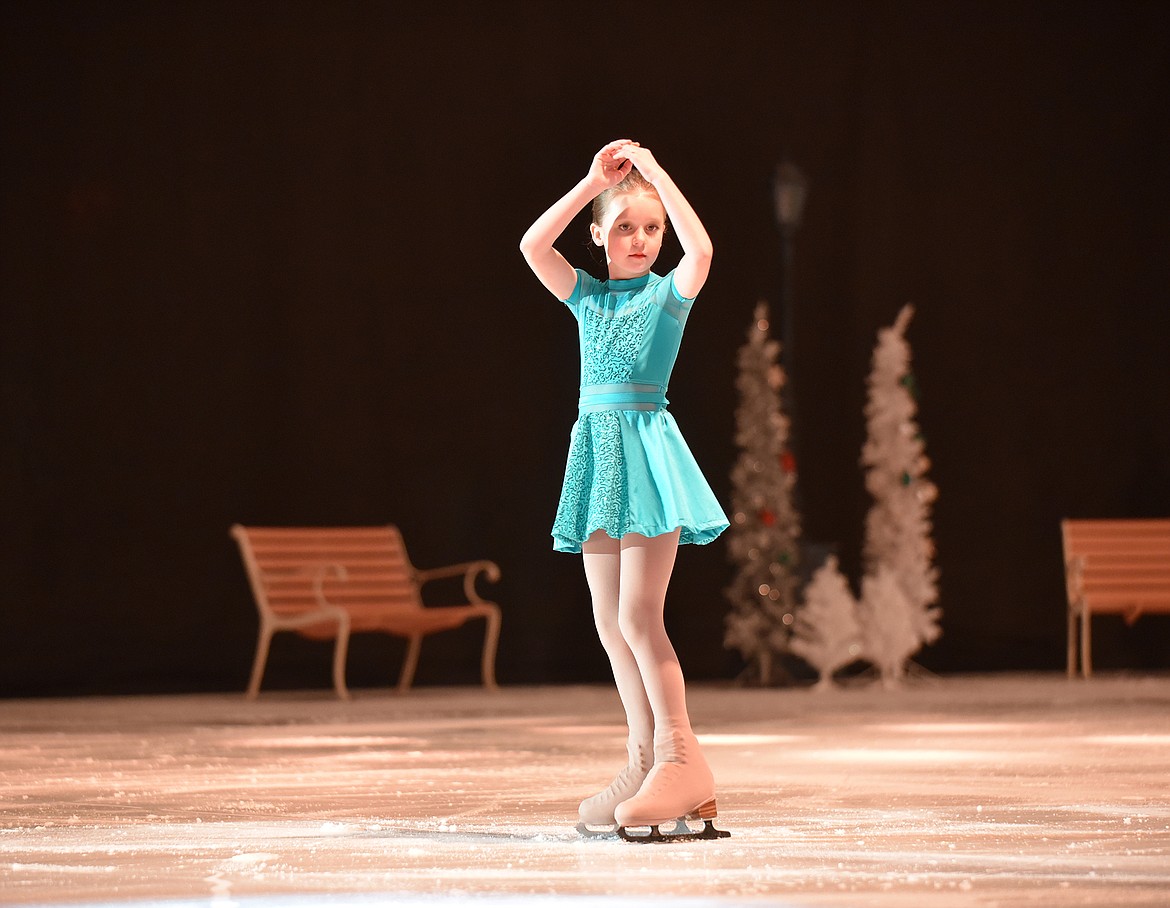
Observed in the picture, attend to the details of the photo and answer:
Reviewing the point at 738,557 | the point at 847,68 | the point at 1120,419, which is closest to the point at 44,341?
the point at 738,557

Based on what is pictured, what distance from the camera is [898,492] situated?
33.0ft

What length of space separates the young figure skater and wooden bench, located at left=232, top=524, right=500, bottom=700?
5192 mm

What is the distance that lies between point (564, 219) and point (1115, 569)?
731 centimetres

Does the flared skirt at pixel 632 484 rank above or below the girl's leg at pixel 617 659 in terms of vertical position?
above

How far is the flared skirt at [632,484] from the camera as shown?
12.3ft

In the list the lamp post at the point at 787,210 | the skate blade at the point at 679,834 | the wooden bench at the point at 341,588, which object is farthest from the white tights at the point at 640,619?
the lamp post at the point at 787,210

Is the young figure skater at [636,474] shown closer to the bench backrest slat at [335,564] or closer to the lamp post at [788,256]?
the bench backrest slat at [335,564]

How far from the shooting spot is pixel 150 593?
977cm

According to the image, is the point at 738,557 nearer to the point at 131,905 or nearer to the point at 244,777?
the point at 244,777

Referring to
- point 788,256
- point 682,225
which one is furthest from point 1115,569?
point 682,225

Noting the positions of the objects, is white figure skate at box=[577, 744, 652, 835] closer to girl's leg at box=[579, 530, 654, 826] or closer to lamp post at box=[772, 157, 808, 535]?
girl's leg at box=[579, 530, 654, 826]

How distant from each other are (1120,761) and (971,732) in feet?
4.20

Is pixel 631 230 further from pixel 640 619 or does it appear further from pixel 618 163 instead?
pixel 640 619

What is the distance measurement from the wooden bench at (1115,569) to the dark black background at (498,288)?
1.67 ft
